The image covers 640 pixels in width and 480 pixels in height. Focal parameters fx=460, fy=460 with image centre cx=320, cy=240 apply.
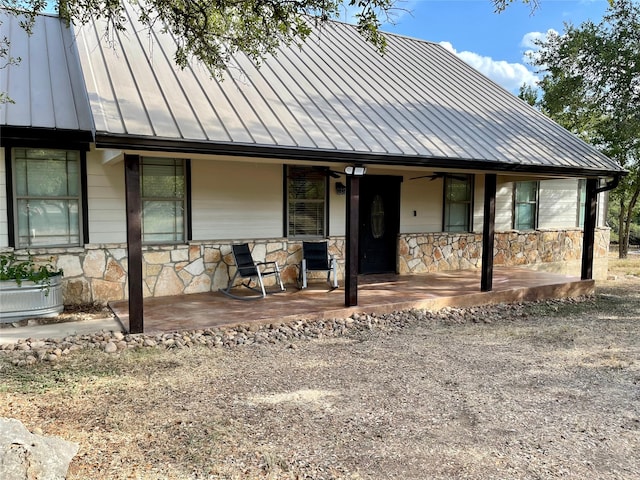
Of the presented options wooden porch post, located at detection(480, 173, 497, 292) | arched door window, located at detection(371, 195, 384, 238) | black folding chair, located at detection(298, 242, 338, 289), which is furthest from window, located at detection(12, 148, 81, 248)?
wooden porch post, located at detection(480, 173, 497, 292)

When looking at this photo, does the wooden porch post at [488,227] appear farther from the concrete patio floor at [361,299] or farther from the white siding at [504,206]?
the white siding at [504,206]

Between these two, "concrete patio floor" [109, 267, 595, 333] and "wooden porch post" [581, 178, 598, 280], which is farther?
"wooden porch post" [581, 178, 598, 280]

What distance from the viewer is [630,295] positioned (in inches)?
363

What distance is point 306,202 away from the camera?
336 inches

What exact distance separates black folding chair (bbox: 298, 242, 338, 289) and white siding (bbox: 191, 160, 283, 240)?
620mm

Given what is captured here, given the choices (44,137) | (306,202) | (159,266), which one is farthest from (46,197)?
(306,202)

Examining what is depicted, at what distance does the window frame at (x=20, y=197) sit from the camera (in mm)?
6109

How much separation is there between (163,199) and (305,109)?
2.63 m

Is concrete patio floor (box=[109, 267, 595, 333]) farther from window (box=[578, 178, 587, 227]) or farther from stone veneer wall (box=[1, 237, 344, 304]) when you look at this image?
window (box=[578, 178, 587, 227])

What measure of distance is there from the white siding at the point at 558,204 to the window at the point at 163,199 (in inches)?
345

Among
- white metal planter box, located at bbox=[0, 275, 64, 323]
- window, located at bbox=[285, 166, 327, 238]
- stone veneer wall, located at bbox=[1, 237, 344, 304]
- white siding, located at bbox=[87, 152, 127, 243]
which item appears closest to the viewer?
white metal planter box, located at bbox=[0, 275, 64, 323]

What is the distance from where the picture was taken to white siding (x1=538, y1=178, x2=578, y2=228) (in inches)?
456

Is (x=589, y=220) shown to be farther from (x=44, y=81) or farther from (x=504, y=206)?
(x=44, y=81)

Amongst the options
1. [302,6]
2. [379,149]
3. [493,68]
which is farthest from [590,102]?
[493,68]
